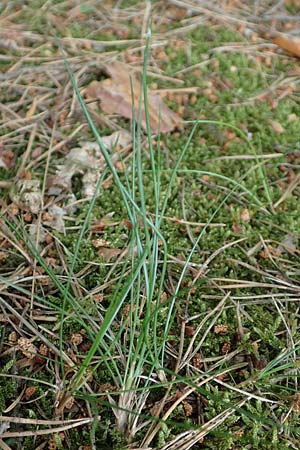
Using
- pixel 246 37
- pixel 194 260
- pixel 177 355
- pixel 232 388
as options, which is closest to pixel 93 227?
pixel 194 260

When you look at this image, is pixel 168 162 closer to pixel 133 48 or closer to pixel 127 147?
pixel 127 147

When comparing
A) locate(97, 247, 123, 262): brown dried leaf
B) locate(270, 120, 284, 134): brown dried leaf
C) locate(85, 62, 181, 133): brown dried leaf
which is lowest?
locate(97, 247, 123, 262): brown dried leaf

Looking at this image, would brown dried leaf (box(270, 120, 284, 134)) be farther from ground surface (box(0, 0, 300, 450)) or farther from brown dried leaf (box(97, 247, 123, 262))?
brown dried leaf (box(97, 247, 123, 262))

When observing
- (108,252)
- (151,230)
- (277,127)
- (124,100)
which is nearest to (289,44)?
(277,127)

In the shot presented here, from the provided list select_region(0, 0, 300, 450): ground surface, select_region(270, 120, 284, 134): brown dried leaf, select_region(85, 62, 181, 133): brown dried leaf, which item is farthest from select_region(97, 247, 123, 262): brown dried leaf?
select_region(270, 120, 284, 134): brown dried leaf

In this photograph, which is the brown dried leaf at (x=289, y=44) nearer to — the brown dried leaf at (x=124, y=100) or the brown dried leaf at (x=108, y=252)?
the brown dried leaf at (x=124, y=100)

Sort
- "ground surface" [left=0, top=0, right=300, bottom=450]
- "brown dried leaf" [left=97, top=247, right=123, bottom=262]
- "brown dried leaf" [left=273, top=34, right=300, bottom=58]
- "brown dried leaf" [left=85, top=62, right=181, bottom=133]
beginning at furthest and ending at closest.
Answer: "brown dried leaf" [left=273, top=34, right=300, bottom=58] < "brown dried leaf" [left=85, top=62, right=181, bottom=133] < "brown dried leaf" [left=97, top=247, right=123, bottom=262] < "ground surface" [left=0, top=0, right=300, bottom=450]
